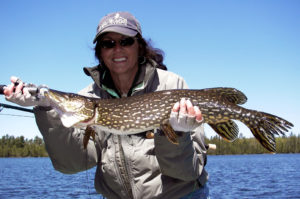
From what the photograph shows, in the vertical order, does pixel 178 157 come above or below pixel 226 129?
below

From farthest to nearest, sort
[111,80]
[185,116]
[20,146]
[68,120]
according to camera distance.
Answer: [20,146], [111,80], [68,120], [185,116]

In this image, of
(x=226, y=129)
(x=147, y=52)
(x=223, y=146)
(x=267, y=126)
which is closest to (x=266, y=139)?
(x=267, y=126)

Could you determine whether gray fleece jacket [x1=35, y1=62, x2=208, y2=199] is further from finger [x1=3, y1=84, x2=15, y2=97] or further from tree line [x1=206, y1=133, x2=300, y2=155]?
tree line [x1=206, y1=133, x2=300, y2=155]

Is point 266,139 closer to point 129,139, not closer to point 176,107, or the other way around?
point 176,107

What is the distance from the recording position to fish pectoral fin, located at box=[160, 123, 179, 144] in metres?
2.96

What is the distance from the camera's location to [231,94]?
11.0 ft

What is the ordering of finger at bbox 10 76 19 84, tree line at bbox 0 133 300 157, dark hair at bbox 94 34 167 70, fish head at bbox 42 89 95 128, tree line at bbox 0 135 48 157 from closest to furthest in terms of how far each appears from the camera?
finger at bbox 10 76 19 84 < fish head at bbox 42 89 95 128 < dark hair at bbox 94 34 167 70 < tree line at bbox 0 133 300 157 < tree line at bbox 0 135 48 157

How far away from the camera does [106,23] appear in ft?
11.5

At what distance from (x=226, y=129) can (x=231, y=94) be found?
365mm

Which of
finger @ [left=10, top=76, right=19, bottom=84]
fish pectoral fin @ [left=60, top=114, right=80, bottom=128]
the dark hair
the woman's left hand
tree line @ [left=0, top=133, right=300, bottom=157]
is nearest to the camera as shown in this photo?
the woman's left hand

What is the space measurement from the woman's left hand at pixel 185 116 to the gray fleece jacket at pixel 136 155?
0.09 meters

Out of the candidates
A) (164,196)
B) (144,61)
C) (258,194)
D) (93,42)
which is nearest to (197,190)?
(164,196)

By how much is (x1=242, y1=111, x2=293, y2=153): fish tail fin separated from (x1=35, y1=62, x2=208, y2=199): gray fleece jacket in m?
0.52

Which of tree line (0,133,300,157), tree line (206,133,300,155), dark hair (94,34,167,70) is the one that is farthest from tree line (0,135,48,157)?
dark hair (94,34,167,70)
